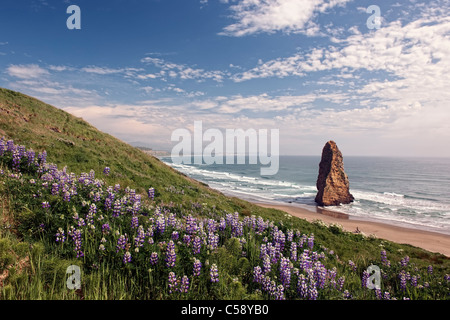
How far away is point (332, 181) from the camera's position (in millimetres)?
53531

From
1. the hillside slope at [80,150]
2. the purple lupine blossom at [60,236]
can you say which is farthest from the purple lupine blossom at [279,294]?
the hillside slope at [80,150]

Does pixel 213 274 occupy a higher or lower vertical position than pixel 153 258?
lower

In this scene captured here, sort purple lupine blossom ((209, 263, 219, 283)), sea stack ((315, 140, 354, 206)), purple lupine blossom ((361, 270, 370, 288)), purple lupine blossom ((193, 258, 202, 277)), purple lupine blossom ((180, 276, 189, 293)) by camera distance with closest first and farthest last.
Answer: purple lupine blossom ((180, 276, 189, 293)), purple lupine blossom ((209, 263, 219, 283)), purple lupine blossom ((193, 258, 202, 277)), purple lupine blossom ((361, 270, 370, 288)), sea stack ((315, 140, 354, 206))

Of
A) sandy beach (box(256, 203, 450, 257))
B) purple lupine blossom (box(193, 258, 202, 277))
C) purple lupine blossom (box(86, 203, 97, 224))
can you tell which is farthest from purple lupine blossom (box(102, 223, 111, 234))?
sandy beach (box(256, 203, 450, 257))

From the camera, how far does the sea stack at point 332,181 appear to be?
5241cm

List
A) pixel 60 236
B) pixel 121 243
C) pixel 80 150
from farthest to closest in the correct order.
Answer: pixel 80 150 < pixel 60 236 < pixel 121 243

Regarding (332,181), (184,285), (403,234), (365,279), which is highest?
(184,285)

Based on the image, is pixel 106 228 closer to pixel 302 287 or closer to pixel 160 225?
pixel 160 225

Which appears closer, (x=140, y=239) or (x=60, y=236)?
(x=140, y=239)

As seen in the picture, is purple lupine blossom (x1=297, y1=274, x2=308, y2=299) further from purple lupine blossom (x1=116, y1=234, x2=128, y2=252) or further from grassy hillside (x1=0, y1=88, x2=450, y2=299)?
purple lupine blossom (x1=116, y1=234, x2=128, y2=252)

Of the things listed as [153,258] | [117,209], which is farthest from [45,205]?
[153,258]

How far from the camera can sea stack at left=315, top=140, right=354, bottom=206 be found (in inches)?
2063
